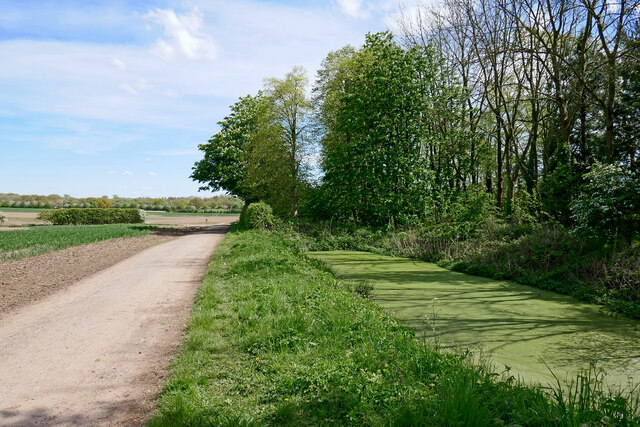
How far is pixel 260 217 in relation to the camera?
20.4 metres

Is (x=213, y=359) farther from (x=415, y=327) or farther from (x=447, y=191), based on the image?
(x=447, y=191)

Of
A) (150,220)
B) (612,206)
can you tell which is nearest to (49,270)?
(612,206)

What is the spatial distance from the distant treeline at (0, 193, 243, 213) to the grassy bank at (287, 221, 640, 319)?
44.4 meters

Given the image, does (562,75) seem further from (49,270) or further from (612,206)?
(49,270)

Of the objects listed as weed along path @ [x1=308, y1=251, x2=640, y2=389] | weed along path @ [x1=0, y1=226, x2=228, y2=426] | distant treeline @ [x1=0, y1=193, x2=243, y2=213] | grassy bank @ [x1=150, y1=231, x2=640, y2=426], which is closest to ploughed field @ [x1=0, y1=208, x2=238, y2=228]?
distant treeline @ [x1=0, y1=193, x2=243, y2=213]

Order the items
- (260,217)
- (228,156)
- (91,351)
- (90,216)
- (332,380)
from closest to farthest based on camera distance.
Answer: (332,380)
(91,351)
(260,217)
(228,156)
(90,216)

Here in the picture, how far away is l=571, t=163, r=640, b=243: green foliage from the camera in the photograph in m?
8.01

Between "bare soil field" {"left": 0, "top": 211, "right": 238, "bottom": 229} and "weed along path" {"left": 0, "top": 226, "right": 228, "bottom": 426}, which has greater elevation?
"bare soil field" {"left": 0, "top": 211, "right": 238, "bottom": 229}

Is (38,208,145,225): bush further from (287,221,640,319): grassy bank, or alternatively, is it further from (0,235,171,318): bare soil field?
(287,221,640,319): grassy bank

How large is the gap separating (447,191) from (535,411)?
15382 millimetres

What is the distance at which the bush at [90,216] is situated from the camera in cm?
3635

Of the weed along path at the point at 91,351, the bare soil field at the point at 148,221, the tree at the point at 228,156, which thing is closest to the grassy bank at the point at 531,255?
the weed along path at the point at 91,351

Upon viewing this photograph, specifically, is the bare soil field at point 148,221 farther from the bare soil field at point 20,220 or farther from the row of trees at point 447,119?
the row of trees at point 447,119

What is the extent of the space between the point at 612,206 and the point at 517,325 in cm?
460
